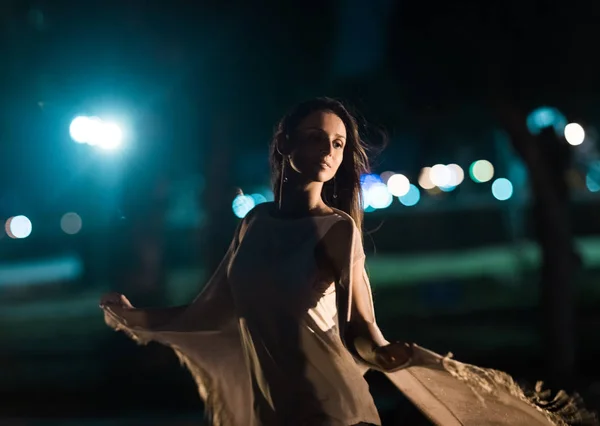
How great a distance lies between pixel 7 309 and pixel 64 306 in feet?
3.91

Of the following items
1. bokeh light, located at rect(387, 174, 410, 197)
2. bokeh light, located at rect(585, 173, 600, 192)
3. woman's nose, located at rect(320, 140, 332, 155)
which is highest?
bokeh light, located at rect(585, 173, 600, 192)

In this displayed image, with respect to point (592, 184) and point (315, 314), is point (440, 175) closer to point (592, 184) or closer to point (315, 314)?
point (592, 184)

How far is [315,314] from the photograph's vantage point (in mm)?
2611

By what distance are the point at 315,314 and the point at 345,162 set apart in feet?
1.86

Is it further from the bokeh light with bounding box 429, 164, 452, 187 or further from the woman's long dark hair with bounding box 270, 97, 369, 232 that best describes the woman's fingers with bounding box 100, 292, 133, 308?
the bokeh light with bounding box 429, 164, 452, 187

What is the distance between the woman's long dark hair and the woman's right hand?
66cm

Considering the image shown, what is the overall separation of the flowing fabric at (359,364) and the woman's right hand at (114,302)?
0.02 m

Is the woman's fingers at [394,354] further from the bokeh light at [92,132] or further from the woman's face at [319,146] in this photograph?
the bokeh light at [92,132]

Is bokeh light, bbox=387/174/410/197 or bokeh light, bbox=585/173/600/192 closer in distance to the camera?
bokeh light, bbox=387/174/410/197

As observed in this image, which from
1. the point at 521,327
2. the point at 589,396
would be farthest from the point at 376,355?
the point at 521,327

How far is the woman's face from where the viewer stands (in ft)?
8.95

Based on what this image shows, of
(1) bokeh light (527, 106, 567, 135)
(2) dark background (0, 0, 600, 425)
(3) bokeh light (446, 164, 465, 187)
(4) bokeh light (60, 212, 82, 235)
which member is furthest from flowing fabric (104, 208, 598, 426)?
(4) bokeh light (60, 212, 82, 235)

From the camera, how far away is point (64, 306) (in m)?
16.8

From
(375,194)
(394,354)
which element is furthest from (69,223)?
(394,354)
